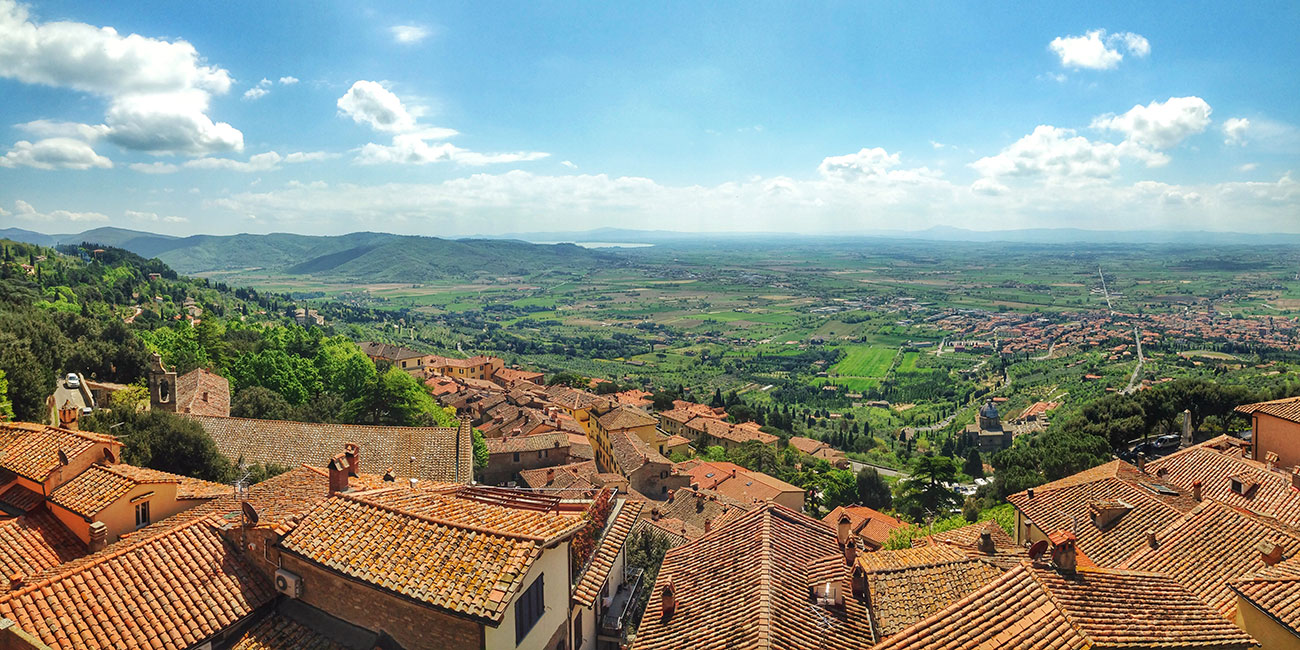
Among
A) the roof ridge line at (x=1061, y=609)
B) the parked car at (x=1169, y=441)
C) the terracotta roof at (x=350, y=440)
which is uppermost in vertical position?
the roof ridge line at (x=1061, y=609)

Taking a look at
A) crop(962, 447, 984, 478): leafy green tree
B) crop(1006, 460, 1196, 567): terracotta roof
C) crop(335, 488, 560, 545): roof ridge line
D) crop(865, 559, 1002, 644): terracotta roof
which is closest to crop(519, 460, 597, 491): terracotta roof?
crop(1006, 460, 1196, 567): terracotta roof

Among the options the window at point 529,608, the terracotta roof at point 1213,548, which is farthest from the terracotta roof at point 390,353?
the window at point 529,608

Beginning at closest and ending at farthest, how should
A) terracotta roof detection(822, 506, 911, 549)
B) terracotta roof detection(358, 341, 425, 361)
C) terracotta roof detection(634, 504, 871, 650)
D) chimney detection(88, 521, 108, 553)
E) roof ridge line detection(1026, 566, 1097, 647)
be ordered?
roof ridge line detection(1026, 566, 1097, 647)
terracotta roof detection(634, 504, 871, 650)
chimney detection(88, 521, 108, 553)
terracotta roof detection(822, 506, 911, 549)
terracotta roof detection(358, 341, 425, 361)

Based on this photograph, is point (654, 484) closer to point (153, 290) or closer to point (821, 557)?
point (821, 557)

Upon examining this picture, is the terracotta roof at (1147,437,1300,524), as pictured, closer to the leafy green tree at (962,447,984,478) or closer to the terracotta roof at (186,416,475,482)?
the terracotta roof at (186,416,475,482)

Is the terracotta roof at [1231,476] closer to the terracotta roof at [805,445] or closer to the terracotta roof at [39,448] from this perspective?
the terracotta roof at [39,448]

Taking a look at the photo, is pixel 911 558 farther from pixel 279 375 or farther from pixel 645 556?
pixel 279 375

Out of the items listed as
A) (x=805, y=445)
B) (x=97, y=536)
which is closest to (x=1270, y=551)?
(x=97, y=536)
